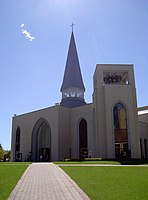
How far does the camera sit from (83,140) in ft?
139

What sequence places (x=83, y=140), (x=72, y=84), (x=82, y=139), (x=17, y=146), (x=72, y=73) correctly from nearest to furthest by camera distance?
(x=83, y=140)
(x=82, y=139)
(x=72, y=84)
(x=17, y=146)
(x=72, y=73)

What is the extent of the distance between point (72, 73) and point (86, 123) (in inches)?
528

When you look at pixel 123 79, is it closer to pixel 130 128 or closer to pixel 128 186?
pixel 130 128

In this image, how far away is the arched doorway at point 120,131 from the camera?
1380 inches

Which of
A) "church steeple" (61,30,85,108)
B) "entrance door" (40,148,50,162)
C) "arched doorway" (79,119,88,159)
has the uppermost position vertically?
"church steeple" (61,30,85,108)

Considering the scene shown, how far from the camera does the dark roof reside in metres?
51.3

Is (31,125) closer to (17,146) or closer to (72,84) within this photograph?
(17,146)

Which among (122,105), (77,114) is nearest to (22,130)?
(77,114)

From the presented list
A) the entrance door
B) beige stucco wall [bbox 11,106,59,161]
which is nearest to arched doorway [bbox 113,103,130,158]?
beige stucco wall [bbox 11,106,59,161]

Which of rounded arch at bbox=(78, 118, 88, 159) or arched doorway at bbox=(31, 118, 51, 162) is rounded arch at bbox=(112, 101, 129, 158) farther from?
arched doorway at bbox=(31, 118, 51, 162)

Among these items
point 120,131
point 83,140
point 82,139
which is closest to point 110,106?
point 120,131

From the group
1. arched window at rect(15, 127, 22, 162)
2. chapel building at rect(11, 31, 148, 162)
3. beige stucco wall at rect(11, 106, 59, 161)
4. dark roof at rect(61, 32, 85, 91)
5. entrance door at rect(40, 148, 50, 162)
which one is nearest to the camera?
chapel building at rect(11, 31, 148, 162)

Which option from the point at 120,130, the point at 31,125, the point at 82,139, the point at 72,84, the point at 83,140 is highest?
the point at 72,84

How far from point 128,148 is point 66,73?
23080 millimetres
